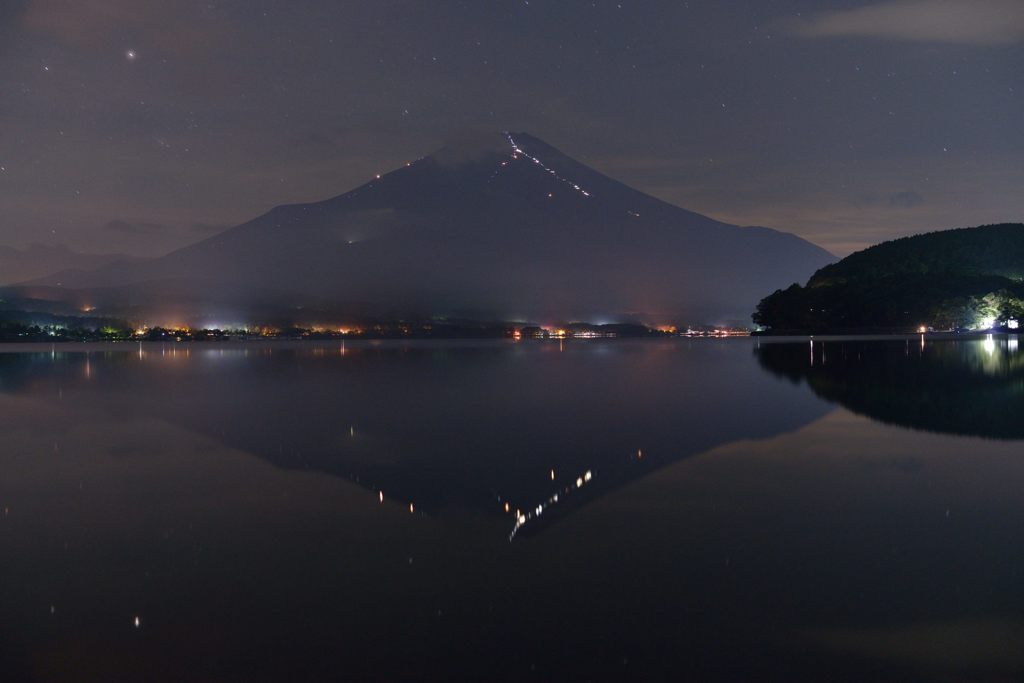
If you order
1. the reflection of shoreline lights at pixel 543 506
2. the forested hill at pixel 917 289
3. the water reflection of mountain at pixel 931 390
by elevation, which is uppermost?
the forested hill at pixel 917 289

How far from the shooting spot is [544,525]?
8367 mm

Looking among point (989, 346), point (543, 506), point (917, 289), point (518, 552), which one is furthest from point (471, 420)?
point (917, 289)

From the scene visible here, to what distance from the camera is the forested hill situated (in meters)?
102

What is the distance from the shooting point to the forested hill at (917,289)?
102 metres

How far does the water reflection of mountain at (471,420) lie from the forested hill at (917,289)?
8039 centimetres

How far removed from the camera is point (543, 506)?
929 centimetres

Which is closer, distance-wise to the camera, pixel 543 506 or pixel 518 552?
pixel 518 552

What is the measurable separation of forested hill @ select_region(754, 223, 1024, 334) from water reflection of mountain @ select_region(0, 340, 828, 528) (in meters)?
80.4

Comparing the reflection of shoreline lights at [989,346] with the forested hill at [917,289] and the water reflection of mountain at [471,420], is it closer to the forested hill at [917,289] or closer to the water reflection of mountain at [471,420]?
the water reflection of mountain at [471,420]

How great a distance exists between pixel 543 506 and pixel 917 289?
11436cm

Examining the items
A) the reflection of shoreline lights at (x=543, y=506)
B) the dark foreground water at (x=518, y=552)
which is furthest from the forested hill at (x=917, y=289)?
the reflection of shoreline lights at (x=543, y=506)

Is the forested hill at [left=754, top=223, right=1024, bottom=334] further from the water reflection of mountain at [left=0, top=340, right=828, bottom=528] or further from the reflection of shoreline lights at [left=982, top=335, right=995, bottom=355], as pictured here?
the water reflection of mountain at [left=0, top=340, right=828, bottom=528]

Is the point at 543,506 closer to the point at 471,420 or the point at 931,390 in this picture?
the point at 471,420

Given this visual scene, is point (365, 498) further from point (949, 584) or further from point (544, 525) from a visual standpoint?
point (949, 584)
